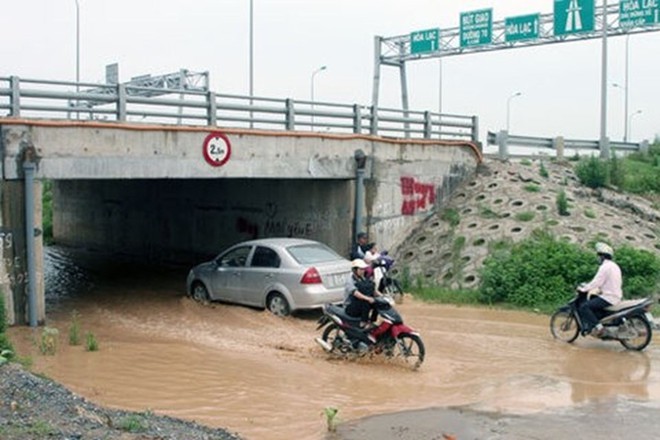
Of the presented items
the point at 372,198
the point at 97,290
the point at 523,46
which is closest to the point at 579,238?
the point at 372,198

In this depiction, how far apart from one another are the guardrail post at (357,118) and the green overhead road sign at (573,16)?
45.1 feet

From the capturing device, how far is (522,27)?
32875 millimetres

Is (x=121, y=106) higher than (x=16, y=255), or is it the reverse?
(x=121, y=106)

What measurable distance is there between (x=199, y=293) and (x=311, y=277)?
338cm

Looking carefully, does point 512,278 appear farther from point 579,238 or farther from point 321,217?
point 321,217

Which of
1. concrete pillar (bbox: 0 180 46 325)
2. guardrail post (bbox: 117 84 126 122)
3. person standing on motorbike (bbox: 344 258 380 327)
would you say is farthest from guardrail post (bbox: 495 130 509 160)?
concrete pillar (bbox: 0 180 46 325)

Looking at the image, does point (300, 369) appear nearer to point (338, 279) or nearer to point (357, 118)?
point (338, 279)

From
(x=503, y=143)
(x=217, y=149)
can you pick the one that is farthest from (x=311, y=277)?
(x=503, y=143)

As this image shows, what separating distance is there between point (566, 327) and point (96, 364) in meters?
7.48

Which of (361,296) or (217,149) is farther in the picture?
(217,149)

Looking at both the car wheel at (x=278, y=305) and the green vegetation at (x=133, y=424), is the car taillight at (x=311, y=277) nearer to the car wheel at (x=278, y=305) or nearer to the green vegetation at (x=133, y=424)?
the car wheel at (x=278, y=305)

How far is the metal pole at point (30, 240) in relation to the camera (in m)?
14.1

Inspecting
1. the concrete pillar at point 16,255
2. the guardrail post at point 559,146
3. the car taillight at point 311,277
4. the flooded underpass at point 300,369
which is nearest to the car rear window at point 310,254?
the car taillight at point 311,277

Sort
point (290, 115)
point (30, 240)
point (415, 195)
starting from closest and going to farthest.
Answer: point (30, 240), point (290, 115), point (415, 195)
